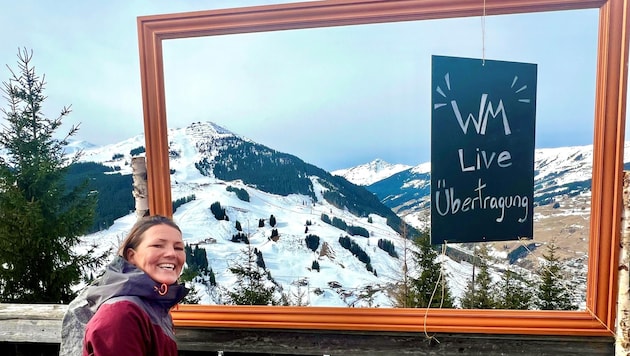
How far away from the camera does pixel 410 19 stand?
1.25 m

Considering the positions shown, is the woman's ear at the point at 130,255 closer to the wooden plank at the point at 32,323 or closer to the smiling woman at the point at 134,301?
the smiling woman at the point at 134,301

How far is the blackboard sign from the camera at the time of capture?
1220 millimetres

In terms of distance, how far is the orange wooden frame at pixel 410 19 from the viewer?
3.84 feet

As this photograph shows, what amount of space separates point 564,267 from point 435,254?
449 mm

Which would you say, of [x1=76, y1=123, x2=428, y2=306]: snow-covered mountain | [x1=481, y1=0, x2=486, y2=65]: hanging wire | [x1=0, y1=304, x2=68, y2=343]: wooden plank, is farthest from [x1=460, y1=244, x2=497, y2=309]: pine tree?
[x1=0, y1=304, x2=68, y2=343]: wooden plank

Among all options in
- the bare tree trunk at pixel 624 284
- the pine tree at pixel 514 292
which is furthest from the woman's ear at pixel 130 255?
the bare tree trunk at pixel 624 284

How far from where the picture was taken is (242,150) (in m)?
1.39

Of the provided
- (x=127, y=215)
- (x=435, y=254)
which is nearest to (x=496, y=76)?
(x=435, y=254)

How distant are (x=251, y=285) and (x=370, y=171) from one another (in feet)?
2.18

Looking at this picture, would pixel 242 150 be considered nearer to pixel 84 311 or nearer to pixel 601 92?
pixel 84 311

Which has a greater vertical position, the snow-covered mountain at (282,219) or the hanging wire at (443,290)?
the snow-covered mountain at (282,219)

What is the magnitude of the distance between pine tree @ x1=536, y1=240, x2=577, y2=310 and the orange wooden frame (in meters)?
0.04

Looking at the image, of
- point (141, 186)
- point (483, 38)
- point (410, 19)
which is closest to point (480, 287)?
point (483, 38)

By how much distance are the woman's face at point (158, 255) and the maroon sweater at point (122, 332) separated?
12cm
